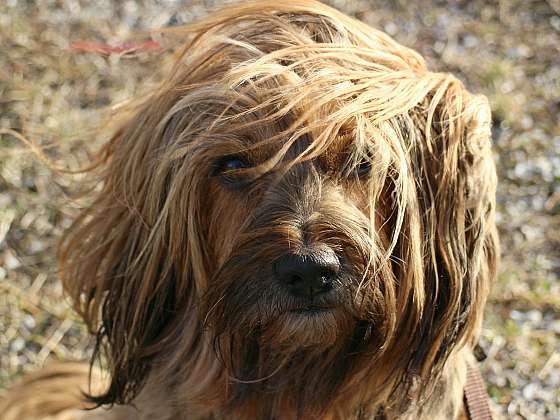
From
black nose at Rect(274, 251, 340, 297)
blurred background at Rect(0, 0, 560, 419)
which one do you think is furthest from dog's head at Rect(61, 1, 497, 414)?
blurred background at Rect(0, 0, 560, 419)

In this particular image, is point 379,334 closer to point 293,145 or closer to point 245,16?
point 293,145

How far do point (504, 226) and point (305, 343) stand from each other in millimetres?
2205

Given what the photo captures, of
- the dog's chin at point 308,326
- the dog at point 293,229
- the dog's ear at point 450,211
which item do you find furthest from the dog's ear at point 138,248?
the dog's ear at point 450,211

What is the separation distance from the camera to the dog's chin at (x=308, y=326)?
92.4 inches

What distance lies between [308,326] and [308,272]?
178 millimetres

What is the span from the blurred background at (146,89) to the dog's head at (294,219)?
0.51m

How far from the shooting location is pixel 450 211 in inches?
101

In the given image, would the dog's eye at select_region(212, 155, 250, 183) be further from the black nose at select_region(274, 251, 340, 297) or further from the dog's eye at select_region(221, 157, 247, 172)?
the black nose at select_region(274, 251, 340, 297)

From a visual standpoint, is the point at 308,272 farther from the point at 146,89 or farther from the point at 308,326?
the point at 146,89

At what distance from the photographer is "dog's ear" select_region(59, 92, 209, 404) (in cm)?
257

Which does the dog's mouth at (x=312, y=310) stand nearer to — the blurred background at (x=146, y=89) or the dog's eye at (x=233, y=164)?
the dog's eye at (x=233, y=164)

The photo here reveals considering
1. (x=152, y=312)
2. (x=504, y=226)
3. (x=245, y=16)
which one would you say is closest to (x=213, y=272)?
(x=152, y=312)

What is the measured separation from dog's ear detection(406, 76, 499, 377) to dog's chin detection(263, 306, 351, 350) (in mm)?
275

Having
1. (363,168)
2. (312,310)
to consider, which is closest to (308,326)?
(312,310)
